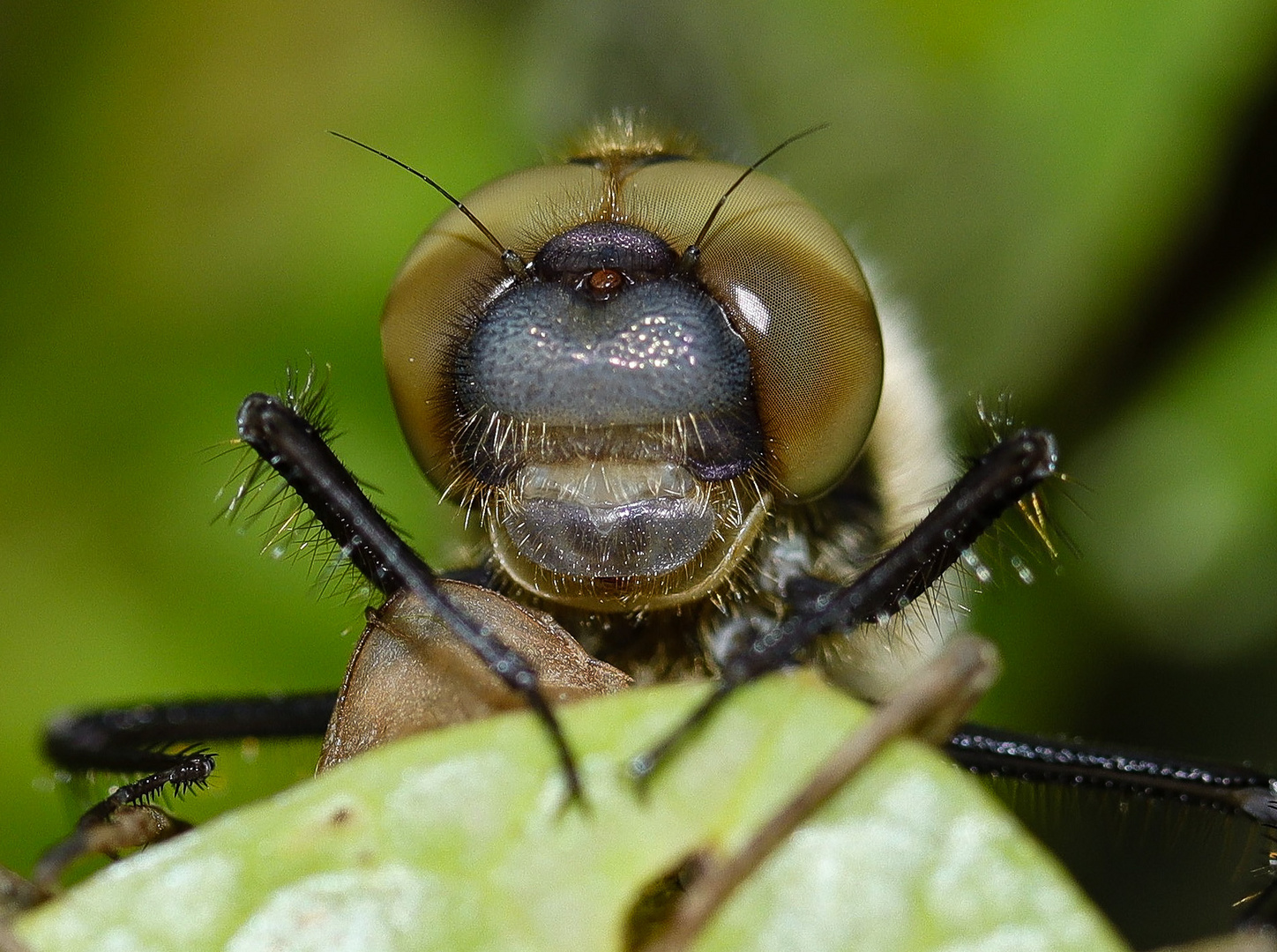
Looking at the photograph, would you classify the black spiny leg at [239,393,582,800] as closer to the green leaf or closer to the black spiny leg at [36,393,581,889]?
the black spiny leg at [36,393,581,889]

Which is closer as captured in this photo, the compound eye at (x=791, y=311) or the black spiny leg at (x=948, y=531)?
the black spiny leg at (x=948, y=531)

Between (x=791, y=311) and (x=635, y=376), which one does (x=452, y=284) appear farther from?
(x=791, y=311)

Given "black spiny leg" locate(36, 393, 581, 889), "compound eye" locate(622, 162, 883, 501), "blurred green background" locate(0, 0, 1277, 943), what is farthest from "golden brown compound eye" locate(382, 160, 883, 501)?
"blurred green background" locate(0, 0, 1277, 943)

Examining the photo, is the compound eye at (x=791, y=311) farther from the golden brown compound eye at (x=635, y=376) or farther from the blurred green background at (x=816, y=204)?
the blurred green background at (x=816, y=204)

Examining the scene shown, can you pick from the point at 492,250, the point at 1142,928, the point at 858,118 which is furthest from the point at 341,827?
the point at 858,118

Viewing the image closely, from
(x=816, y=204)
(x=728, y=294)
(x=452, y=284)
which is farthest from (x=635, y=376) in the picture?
(x=816, y=204)

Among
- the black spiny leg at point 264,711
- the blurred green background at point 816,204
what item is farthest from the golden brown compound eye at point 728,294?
the blurred green background at point 816,204

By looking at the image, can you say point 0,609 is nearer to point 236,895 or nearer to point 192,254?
point 192,254
